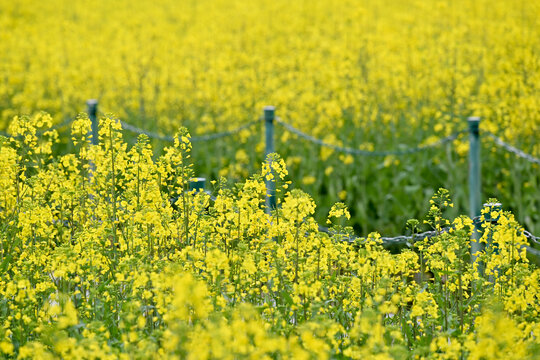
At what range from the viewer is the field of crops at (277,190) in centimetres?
301

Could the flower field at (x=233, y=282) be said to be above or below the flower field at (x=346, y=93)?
below

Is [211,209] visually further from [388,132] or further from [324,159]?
[388,132]

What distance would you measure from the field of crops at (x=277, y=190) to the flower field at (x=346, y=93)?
0.14 ft

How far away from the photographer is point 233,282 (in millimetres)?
3539

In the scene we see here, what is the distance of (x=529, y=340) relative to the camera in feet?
9.47

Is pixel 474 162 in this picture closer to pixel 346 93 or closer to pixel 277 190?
pixel 277 190

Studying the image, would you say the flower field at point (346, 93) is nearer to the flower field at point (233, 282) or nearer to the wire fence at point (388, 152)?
the wire fence at point (388, 152)

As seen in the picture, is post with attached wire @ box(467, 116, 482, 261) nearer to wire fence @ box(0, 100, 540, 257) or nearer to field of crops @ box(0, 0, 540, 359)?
wire fence @ box(0, 100, 540, 257)

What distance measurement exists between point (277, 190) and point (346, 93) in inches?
187

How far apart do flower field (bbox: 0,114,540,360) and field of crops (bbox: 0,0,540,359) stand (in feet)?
0.06

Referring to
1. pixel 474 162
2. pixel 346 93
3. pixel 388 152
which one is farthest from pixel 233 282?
pixel 346 93

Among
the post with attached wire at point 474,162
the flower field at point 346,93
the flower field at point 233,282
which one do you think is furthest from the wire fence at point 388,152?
the flower field at point 346,93

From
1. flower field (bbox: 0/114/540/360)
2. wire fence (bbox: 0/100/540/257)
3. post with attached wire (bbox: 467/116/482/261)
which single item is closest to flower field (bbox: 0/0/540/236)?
wire fence (bbox: 0/100/540/257)

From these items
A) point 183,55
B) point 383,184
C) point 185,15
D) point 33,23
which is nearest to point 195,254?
point 383,184
